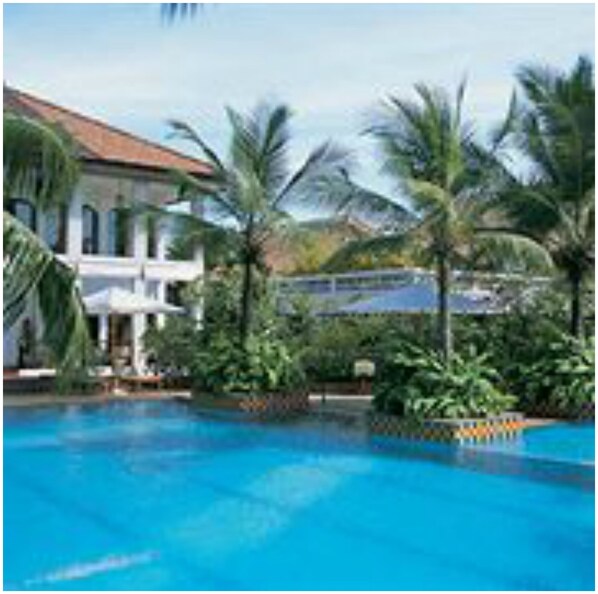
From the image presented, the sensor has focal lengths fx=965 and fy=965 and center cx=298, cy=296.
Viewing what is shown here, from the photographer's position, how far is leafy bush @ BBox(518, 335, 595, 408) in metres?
17.0

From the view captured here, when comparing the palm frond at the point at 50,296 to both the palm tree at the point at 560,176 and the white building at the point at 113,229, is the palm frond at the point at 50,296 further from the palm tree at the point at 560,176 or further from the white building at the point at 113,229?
the white building at the point at 113,229

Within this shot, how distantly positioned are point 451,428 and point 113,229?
16.2m

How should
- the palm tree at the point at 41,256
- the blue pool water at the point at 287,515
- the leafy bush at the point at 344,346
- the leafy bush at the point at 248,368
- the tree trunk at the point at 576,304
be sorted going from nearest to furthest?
the palm tree at the point at 41,256 < the blue pool water at the point at 287,515 < the tree trunk at the point at 576,304 < the leafy bush at the point at 248,368 < the leafy bush at the point at 344,346

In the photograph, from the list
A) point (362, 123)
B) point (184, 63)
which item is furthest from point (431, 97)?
point (184, 63)

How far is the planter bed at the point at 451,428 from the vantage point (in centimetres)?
1452

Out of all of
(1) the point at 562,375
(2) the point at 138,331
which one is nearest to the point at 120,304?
(2) the point at 138,331

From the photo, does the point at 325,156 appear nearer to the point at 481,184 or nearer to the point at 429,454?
the point at 481,184

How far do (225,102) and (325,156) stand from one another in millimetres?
2445

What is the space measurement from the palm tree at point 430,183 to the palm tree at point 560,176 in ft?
4.17

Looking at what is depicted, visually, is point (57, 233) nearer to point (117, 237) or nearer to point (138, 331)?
point (117, 237)

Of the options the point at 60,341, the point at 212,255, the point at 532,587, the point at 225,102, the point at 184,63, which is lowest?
the point at 532,587

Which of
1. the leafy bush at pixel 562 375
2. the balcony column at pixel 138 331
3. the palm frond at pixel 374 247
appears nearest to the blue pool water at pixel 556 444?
the leafy bush at pixel 562 375

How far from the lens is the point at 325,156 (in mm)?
18297

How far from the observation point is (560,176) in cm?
1709
